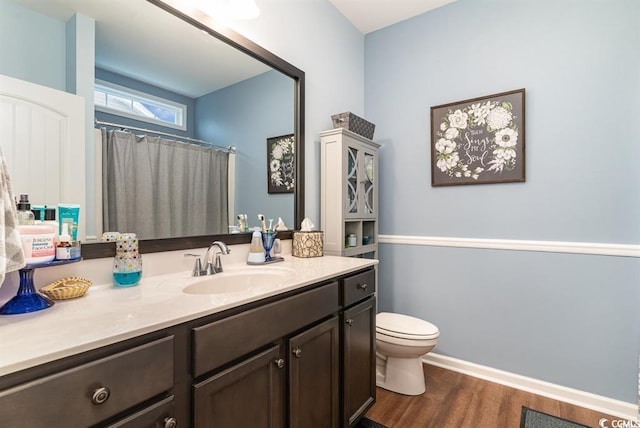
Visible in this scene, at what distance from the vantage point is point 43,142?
98cm

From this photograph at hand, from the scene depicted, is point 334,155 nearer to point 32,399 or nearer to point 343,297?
point 343,297

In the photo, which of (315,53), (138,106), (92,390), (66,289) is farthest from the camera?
(315,53)

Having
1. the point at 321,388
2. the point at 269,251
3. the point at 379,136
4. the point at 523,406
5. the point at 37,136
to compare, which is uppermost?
the point at 379,136

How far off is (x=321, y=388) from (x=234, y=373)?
51cm

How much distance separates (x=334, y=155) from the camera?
2.06 m

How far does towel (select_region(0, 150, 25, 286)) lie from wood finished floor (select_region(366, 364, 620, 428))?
1.73m

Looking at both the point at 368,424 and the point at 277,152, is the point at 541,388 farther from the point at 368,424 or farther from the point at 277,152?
the point at 277,152

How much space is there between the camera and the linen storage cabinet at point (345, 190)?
2.04 meters

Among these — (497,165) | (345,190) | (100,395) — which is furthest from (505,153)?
(100,395)

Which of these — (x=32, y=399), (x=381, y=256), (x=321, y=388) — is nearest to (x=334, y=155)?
(x=381, y=256)

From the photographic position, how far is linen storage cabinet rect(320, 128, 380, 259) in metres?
2.04

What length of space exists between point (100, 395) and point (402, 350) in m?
1.59

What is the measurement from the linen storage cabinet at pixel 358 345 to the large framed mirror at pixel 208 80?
588 mm

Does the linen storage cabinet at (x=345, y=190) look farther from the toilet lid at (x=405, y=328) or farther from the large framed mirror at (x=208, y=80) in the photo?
the toilet lid at (x=405, y=328)
